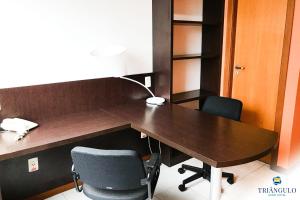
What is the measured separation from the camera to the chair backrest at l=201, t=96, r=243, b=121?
2371 mm

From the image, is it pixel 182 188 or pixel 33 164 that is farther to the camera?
pixel 182 188

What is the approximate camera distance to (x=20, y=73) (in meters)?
2.00

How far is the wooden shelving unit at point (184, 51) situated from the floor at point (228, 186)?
28 centimetres

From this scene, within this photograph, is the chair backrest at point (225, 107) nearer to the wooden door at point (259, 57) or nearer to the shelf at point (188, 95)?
the shelf at point (188, 95)

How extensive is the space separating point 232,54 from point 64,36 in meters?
1.91

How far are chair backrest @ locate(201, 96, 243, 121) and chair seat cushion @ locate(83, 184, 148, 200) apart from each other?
1.19m

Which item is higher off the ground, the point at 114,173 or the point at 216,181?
the point at 114,173

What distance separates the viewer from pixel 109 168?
1407 millimetres

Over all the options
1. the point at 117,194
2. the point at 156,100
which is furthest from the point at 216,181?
the point at 156,100

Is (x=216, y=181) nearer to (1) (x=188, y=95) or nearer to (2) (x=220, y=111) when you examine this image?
(2) (x=220, y=111)

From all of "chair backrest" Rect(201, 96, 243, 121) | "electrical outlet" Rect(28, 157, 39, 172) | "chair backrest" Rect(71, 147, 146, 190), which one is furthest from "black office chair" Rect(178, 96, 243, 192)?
"electrical outlet" Rect(28, 157, 39, 172)

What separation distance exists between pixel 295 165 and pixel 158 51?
1908 mm

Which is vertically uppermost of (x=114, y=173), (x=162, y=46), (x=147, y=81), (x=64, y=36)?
(x=64, y=36)

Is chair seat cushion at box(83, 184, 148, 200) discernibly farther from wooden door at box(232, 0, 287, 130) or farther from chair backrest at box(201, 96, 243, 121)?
wooden door at box(232, 0, 287, 130)
